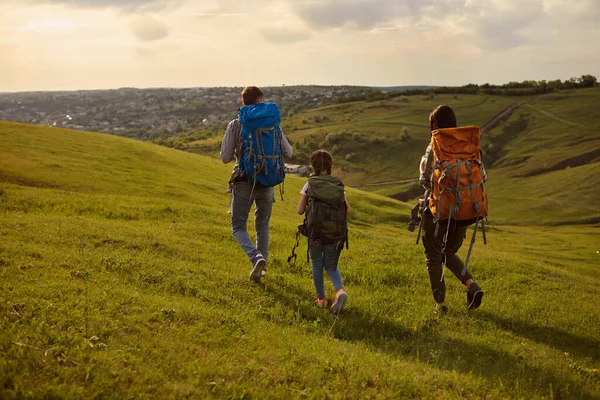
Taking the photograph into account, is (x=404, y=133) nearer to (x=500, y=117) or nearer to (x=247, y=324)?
(x=500, y=117)

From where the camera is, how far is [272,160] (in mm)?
8508

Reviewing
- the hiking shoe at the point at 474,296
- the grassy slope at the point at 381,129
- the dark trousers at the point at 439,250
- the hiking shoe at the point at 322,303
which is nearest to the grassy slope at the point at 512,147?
the grassy slope at the point at 381,129

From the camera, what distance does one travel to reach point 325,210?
7.94m

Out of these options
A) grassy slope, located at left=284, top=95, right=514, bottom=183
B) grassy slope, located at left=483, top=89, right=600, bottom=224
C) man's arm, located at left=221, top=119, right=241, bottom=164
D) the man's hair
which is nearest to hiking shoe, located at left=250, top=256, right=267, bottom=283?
man's arm, located at left=221, top=119, right=241, bottom=164

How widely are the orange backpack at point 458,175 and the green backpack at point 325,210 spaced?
165 centimetres

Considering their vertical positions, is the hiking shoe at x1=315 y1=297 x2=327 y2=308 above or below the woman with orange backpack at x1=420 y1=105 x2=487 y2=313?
below

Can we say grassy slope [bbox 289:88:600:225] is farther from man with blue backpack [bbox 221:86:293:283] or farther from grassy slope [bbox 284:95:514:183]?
man with blue backpack [bbox 221:86:293:283]

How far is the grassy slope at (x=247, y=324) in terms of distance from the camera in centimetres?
482

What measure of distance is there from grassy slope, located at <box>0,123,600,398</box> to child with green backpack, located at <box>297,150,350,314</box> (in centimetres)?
90

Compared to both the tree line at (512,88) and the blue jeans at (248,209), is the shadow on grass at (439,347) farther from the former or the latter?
the tree line at (512,88)

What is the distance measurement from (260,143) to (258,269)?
239cm

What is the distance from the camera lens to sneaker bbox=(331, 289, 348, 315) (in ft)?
26.2

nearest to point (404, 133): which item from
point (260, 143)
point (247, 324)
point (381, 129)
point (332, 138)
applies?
point (381, 129)

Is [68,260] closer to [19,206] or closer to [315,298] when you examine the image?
[315,298]
